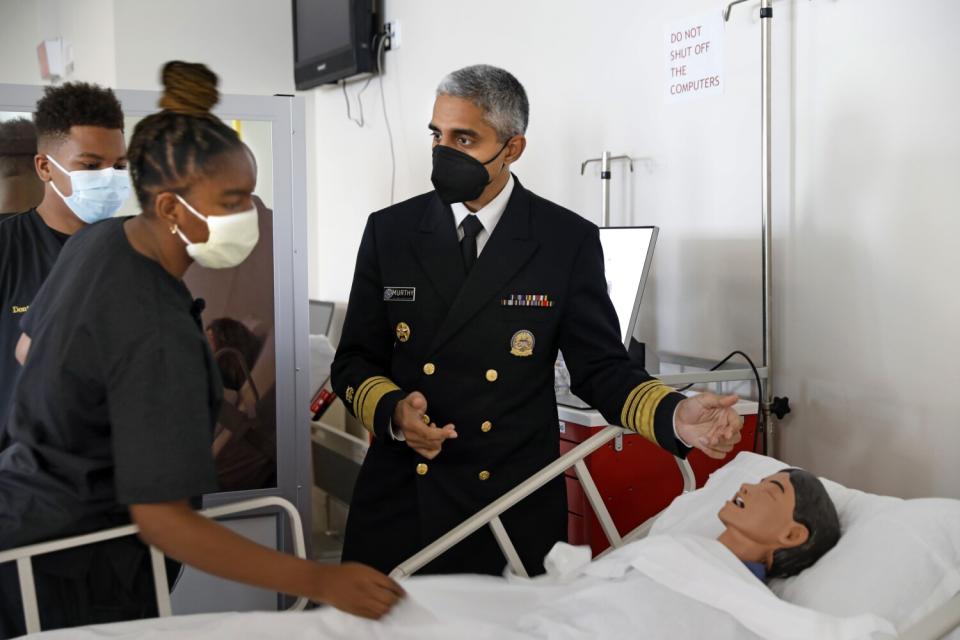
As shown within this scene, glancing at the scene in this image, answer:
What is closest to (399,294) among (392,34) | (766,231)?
(766,231)

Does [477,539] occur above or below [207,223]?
below

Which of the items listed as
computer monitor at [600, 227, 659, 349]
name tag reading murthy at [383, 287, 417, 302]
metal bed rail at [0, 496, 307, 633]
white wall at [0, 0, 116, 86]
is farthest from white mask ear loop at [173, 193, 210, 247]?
white wall at [0, 0, 116, 86]

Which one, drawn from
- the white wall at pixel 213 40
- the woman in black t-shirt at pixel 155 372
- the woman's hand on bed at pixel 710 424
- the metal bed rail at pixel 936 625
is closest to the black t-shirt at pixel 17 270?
the woman in black t-shirt at pixel 155 372

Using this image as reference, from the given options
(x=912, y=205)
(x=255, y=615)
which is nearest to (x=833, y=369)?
(x=912, y=205)

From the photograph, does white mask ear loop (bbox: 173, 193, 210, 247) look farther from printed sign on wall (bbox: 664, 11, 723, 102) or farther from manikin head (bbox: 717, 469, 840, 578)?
printed sign on wall (bbox: 664, 11, 723, 102)

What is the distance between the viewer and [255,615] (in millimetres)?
1442

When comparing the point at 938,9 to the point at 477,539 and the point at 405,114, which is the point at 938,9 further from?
the point at 405,114

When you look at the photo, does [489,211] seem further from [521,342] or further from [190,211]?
[190,211]

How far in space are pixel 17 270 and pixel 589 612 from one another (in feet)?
4.32

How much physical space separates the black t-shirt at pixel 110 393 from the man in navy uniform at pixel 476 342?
59cm

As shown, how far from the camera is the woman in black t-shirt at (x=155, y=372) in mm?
1115

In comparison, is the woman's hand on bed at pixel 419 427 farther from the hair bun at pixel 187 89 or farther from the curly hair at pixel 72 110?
Answer: the curly hair at pixel 72 110

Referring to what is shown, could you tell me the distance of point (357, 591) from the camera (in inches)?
45.5

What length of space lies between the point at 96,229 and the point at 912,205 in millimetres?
1699
